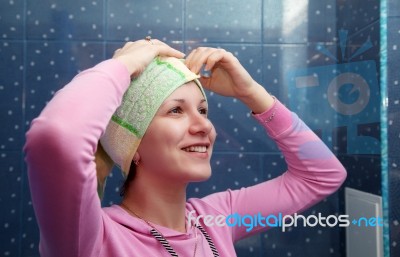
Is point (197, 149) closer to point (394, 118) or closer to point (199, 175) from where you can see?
point (199, 175)

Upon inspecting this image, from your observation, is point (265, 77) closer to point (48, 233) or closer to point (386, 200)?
point (386, 200)

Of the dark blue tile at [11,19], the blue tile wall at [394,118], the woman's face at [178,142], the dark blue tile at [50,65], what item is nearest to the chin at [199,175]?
the woman's face at [178,142]

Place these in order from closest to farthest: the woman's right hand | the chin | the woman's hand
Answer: the woman's right hand < the chin < the woman's hand

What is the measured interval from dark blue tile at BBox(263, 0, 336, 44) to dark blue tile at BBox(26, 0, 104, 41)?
0.69 metres

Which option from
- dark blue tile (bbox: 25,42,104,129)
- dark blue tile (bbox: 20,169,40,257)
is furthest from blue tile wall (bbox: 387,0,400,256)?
dark blue tile (bbox: 20,169,40,257)

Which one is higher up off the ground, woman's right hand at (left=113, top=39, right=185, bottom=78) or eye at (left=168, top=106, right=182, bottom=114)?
woman's right hand at (left=113, top=39, right=185, bottom=78)

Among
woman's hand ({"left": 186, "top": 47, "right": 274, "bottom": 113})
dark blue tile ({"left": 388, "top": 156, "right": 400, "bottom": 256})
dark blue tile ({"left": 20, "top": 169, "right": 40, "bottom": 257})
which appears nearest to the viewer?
woman's hand ({"left": 186, "top": 47, "right": 274, "bottom": 113})

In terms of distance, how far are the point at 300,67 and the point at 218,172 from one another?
0.55 metres

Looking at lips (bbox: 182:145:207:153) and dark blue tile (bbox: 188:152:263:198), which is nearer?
lips (bbox: 182:145:207:153)

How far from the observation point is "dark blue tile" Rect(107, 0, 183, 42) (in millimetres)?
1569

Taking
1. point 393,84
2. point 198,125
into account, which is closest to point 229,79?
point 198,125

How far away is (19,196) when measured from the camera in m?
1.53

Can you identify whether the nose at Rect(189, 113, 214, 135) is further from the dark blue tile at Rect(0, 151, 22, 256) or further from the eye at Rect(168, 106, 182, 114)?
the dark blue tile at Rect(0, 151, 22, 256)

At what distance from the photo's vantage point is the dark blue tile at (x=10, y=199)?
1.52 metres
